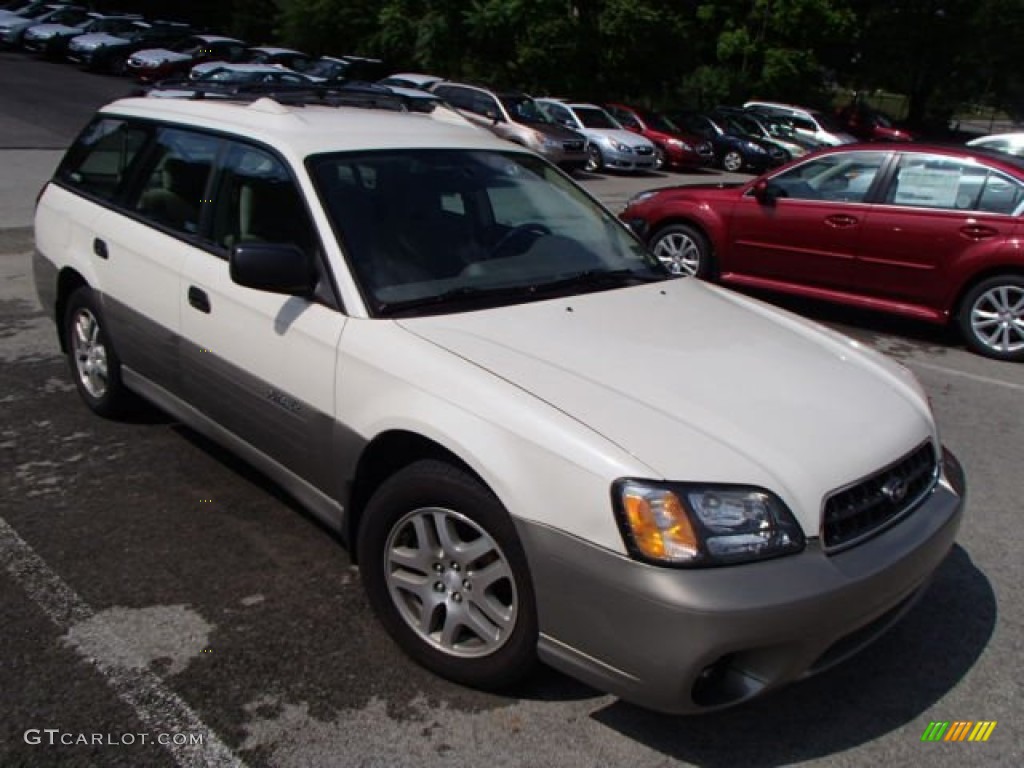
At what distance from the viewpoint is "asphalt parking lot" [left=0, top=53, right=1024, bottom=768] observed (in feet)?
8.57

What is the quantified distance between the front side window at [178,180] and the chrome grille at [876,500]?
2.74 metres

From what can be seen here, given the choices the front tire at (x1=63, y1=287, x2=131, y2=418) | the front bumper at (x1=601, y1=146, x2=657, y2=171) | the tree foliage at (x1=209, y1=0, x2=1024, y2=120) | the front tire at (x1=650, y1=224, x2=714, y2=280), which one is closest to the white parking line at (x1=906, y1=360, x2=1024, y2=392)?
the front tire at (x1=650, y1=224, x2=714, y2=280)

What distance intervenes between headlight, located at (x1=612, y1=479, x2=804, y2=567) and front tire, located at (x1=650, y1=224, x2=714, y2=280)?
598 centimetres

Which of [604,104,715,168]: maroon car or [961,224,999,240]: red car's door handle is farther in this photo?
[604,104,715,168]: maroon car

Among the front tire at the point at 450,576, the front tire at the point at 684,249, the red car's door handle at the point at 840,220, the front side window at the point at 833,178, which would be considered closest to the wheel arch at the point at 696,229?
the front tire at the point at 684,249

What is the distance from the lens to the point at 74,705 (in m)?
2.68

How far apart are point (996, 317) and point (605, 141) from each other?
14008 millimetres

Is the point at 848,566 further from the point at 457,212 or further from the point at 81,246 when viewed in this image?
the point at 81,246

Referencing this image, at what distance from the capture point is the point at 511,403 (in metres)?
2.62

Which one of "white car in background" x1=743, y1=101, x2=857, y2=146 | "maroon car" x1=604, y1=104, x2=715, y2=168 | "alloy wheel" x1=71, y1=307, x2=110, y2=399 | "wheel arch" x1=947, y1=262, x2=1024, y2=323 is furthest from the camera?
"white car in background" x1=743, y1=101, x2=857, y2=146

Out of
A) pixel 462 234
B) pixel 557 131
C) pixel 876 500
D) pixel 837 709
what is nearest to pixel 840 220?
pixel 462 234

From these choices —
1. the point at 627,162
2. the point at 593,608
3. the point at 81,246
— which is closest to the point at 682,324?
the point at 593,608

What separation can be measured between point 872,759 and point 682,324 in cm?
154

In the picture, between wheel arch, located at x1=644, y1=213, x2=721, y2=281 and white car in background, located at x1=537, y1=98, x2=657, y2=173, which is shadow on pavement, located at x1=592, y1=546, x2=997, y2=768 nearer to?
wheel arch, located at x1=644, y1=213, x2=721, y2=281
